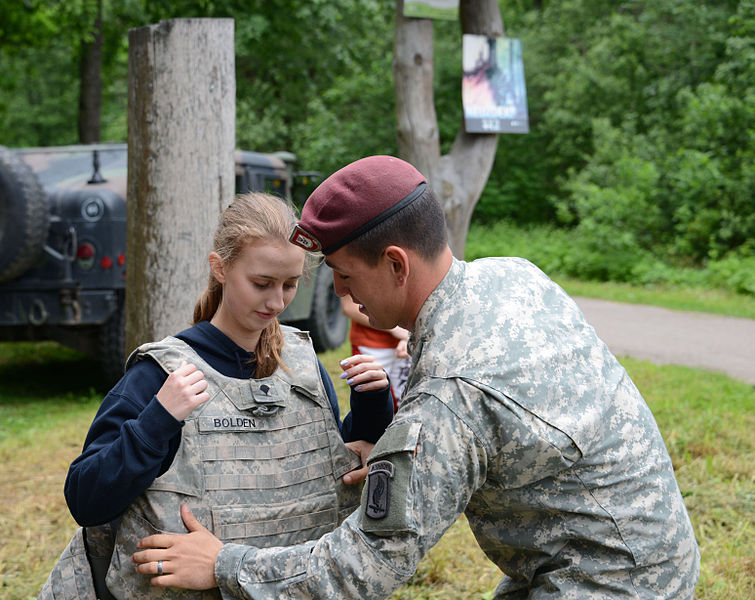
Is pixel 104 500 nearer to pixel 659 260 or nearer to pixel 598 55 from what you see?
pixel 659 260

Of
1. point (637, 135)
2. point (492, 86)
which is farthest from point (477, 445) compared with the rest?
point (637, 135)

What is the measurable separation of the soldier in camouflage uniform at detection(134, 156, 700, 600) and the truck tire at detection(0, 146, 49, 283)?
15.5 feet

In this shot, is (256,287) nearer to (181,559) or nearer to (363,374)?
(363,374)

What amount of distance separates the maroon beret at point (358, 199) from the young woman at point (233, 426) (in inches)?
17.4

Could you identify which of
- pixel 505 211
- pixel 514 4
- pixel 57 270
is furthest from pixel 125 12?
pixel 514 4

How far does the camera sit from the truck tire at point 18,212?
19.6 feet

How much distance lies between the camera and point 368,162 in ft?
5.70

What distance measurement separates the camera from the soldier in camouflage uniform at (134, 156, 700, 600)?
162 centimetres

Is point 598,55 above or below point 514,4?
below

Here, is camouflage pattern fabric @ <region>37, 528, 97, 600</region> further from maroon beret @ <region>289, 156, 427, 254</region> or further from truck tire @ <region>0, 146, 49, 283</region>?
truck tire @ <region>0, 146, 49, 283</region>

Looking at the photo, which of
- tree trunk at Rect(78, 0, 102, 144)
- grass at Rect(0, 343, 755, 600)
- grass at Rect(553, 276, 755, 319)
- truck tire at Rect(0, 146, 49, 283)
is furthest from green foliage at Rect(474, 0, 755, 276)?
truck tire at Rect(0, 146, 49, 283)

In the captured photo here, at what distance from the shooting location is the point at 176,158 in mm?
3119

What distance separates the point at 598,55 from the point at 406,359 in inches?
743

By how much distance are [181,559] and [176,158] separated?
1.68 metres
